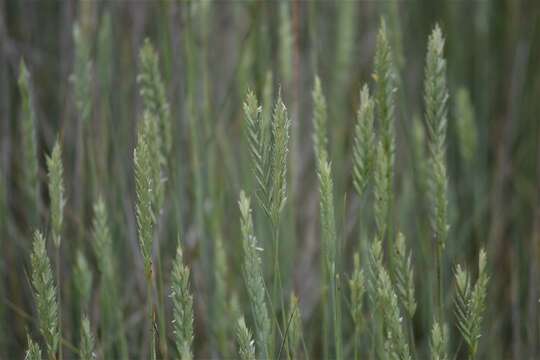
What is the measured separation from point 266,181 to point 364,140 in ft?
0.47

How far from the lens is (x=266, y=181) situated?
72cm

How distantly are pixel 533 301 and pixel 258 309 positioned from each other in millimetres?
662

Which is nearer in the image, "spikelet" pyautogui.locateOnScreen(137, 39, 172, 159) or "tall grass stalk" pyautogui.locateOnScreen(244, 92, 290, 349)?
"tall grass stalk" pyautogui.locateOnScreen(244, 92, 290, 349)

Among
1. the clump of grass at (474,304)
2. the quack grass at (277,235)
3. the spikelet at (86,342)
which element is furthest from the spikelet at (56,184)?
the clump of grass at (474,304)

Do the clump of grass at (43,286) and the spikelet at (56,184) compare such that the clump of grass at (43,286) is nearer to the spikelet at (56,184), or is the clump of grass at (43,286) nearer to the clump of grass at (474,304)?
the spikelet at (56,184)

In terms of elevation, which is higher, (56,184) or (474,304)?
(56,184)

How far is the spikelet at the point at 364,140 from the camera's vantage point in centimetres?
79

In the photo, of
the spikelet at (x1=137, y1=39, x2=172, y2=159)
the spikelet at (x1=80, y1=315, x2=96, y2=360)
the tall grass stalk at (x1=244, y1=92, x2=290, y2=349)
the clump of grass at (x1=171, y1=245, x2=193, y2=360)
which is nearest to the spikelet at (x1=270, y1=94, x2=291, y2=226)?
the tall grass stalk at (x1=244, y1=92, x2=290, y2=349)

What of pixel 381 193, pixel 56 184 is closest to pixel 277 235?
pixel 381 193

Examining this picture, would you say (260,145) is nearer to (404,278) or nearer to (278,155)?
(278,155)

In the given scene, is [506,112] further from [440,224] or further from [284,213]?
[440,224]

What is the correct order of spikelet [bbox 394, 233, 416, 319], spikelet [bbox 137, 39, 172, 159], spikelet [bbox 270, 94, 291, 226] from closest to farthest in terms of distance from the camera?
spikelet [bbox 270, 94, 291, 226]
spikelet [bbox 394, 233, 416, 319]
spikelet [bbox 137, 39, 172, 159]

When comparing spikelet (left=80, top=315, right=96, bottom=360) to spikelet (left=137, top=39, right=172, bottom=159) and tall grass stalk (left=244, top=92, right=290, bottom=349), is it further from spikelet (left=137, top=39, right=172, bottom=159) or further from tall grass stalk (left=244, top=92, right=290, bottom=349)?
spikelet (left=137, top=39, right=172, bottom=159)

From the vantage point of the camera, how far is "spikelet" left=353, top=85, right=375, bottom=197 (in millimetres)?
787
